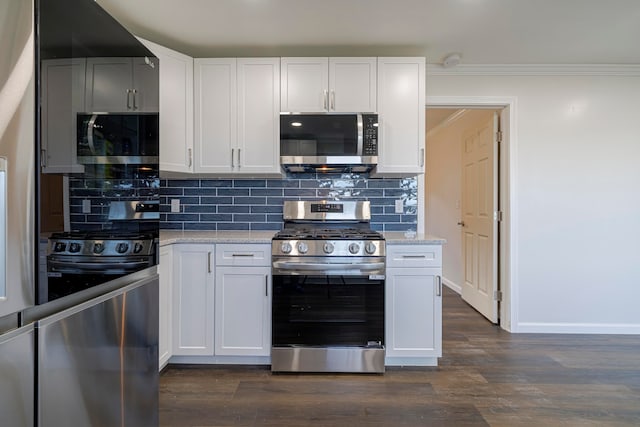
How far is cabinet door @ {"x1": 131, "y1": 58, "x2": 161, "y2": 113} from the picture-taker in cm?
116

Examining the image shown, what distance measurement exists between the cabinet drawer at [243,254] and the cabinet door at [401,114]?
3.55 feet

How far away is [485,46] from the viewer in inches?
101

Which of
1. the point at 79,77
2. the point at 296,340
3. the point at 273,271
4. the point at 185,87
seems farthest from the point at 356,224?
the point at 79,77

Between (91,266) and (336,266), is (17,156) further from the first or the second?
(336,266)

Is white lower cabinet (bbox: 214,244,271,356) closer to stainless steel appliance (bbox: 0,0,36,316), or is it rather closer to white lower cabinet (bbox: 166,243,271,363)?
white lower cabinet (bbox: 166,243,271,363)

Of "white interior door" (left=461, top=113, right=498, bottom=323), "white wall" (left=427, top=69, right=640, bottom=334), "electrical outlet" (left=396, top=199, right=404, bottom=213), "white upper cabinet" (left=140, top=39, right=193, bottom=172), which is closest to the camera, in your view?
"white upper cabinet" (left=140, top=39, right=193, bottom=172)

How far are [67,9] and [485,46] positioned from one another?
2.73 m

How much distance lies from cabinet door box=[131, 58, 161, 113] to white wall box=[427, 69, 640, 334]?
2373 millimetres

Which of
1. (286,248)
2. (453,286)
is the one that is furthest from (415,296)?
(453,286)

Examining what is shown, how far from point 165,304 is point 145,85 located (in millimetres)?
1505

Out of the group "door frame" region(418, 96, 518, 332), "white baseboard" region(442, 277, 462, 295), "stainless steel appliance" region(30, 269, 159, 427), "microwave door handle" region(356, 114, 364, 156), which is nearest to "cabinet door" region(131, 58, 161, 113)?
"stainless steel appliance" region(30, 269, 159, 427)

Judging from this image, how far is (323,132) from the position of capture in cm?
243

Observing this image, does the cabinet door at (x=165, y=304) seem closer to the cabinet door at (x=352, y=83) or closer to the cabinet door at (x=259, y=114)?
the cabinet door at (x=259, y=114)

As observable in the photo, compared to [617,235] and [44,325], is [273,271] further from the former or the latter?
[617,235]
